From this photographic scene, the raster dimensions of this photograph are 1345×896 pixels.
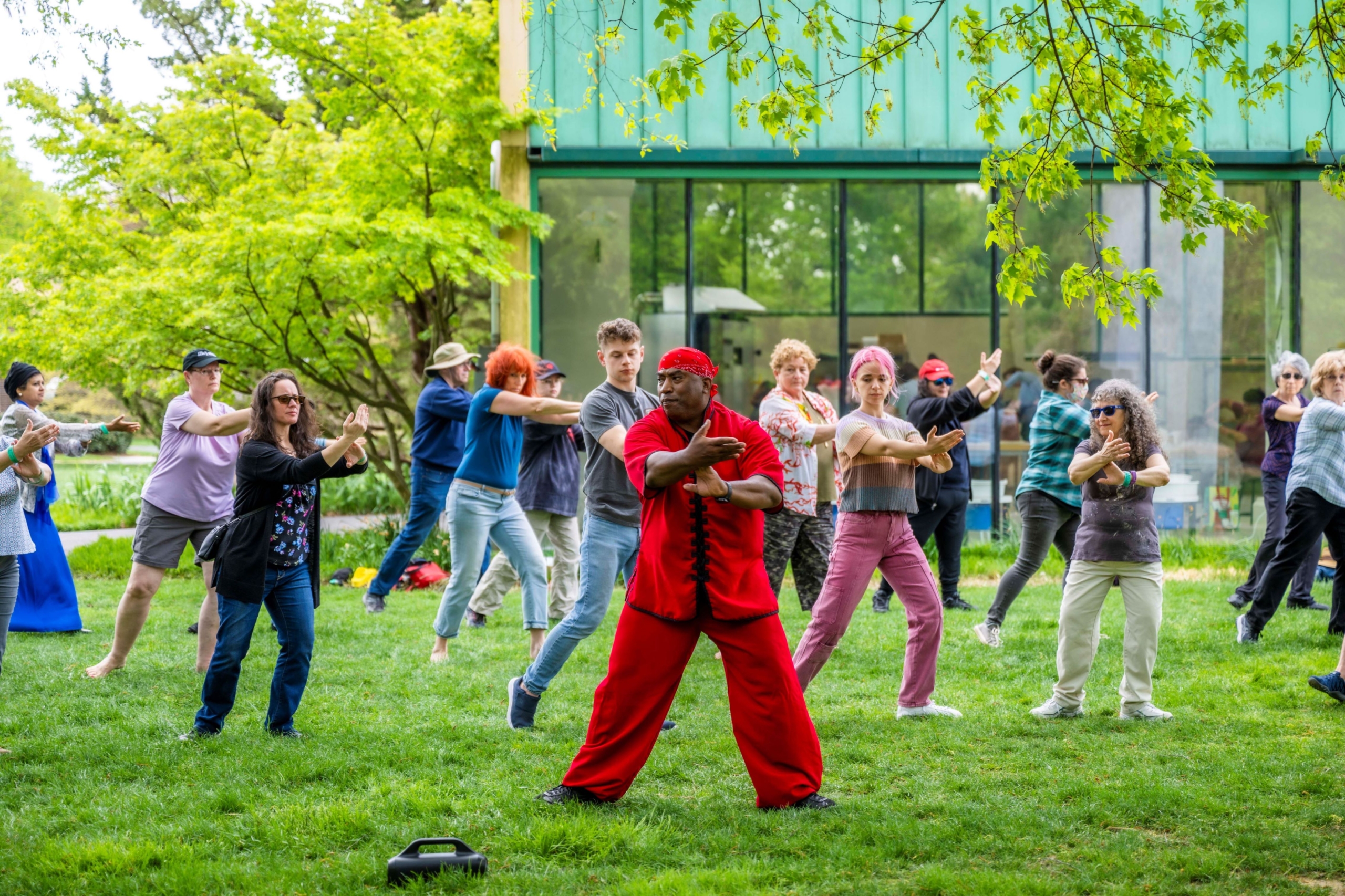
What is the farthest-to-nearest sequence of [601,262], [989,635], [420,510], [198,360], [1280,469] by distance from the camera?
[601,262] < [1280,469] < [420,510] < [989,635] < [198,360]

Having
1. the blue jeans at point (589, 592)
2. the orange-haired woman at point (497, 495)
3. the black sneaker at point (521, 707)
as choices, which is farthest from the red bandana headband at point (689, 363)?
the orange-haired woman at point (497, 495)

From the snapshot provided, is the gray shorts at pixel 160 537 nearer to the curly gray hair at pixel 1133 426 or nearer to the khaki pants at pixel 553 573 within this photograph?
the khaki pants at pixel 553 573

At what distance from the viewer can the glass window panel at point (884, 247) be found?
13844 millimetres

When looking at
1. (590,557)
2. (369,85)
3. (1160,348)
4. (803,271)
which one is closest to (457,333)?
(369,85)

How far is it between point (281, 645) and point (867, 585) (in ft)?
9.59

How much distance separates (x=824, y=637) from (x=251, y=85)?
11895 millimetres

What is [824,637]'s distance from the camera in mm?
6047

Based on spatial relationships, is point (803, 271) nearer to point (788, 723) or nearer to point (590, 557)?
point (590, 557)

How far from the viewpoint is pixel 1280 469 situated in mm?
9664

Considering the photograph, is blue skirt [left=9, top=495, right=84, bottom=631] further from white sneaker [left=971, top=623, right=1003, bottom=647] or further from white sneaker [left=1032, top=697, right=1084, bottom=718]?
white sneaker [left=1032, top=697, right=1084, bottom=718]

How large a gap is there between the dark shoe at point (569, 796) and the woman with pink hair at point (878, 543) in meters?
1.57

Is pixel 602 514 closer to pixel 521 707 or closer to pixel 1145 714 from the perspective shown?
pixel 521 707

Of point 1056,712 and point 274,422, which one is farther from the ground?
point 274,422

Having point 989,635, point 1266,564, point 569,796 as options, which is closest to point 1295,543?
point 1266,564
